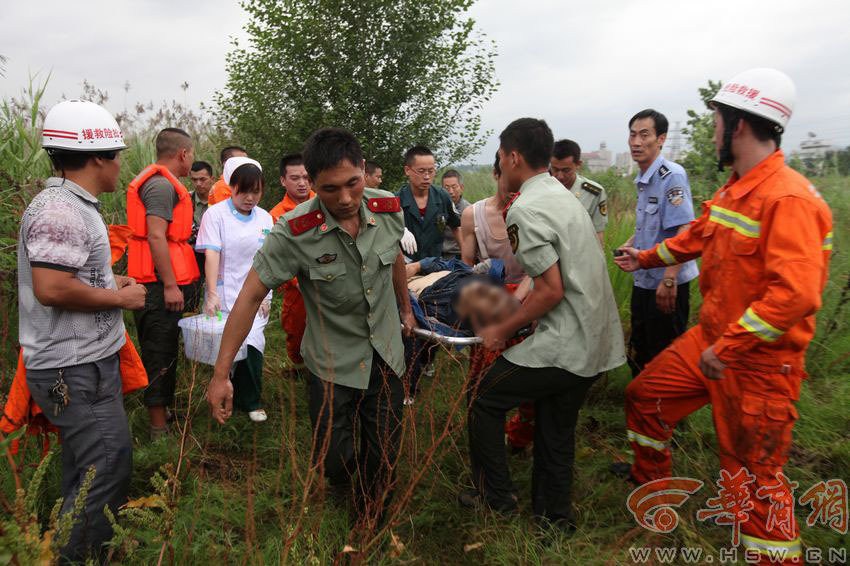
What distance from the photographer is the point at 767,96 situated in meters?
2.24

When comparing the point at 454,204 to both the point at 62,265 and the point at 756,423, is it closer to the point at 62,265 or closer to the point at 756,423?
the point at 756,423

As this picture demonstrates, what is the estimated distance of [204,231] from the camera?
11.9ft

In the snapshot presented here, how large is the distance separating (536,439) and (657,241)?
1.86 m

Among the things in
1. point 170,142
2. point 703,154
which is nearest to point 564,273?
point 170,142

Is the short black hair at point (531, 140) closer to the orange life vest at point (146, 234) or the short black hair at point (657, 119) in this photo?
the short black hair at point (657, 119)

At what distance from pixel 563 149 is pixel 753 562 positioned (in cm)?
298

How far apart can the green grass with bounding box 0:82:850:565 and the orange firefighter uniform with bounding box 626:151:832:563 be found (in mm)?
269

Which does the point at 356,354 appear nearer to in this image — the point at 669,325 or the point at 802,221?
the point at 802,221

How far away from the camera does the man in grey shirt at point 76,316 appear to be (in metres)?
2.11

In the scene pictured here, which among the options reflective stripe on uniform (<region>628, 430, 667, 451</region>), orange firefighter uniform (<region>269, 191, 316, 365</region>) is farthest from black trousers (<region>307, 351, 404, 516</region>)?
reflective stripe on uniform (<region>628, 430, 667, 451</region>)

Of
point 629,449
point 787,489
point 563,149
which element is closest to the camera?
point 787,489

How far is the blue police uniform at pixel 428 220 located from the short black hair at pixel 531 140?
2.11 m

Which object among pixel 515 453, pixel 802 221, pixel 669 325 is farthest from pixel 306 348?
pixel 669 325

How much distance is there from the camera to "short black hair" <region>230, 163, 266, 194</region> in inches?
142
